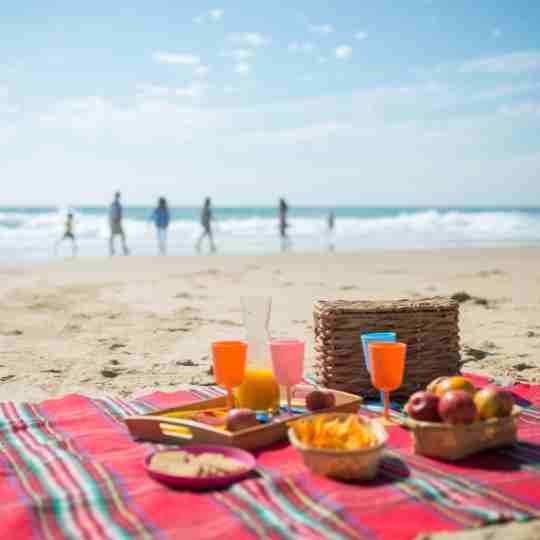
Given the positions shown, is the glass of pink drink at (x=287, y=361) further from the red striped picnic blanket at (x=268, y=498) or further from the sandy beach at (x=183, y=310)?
the sandy beach at (x=183, y=310)

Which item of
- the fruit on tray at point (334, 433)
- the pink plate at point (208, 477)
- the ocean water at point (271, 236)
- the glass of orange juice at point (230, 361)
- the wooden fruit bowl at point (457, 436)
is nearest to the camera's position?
the pink plate at point (208, 477)

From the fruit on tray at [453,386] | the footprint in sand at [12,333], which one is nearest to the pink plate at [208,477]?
the fruit on tray at [453,386]

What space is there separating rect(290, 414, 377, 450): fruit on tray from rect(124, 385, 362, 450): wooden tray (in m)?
0.24

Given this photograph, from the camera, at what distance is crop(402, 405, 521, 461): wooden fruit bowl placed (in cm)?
265

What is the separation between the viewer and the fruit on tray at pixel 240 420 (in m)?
2.80

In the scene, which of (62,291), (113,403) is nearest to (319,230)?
(62,291)

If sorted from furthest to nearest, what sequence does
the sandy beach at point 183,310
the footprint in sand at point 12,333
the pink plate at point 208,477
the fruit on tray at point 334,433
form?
the footprint in sand at point 12,333
the sandy beach at point 183,310
the fruit on tray at point 334,433
the pink plate at point 208,477

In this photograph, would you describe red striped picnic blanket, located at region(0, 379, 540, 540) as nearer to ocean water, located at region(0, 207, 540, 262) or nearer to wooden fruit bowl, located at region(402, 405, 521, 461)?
wooden fruit bowl, located at region(402, 405, 521, 461)

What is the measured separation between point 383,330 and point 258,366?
0.92 m

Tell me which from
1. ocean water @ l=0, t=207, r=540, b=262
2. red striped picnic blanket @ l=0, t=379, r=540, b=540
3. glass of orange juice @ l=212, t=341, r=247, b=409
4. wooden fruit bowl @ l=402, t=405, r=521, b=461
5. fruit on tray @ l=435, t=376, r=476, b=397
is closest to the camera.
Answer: red striped picnic blanket @ l=0, t=379, r=540, b=540

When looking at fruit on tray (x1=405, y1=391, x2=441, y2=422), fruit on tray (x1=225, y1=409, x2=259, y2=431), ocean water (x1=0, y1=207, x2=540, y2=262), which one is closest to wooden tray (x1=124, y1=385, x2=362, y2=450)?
fruit on tray (x1=225, y1=409, x2=259, y2=431)

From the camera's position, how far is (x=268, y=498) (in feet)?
7.75

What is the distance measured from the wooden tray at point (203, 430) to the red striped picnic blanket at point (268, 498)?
0.06 meters

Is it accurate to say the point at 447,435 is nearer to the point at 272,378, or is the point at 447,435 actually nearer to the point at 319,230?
the point at 272,378
